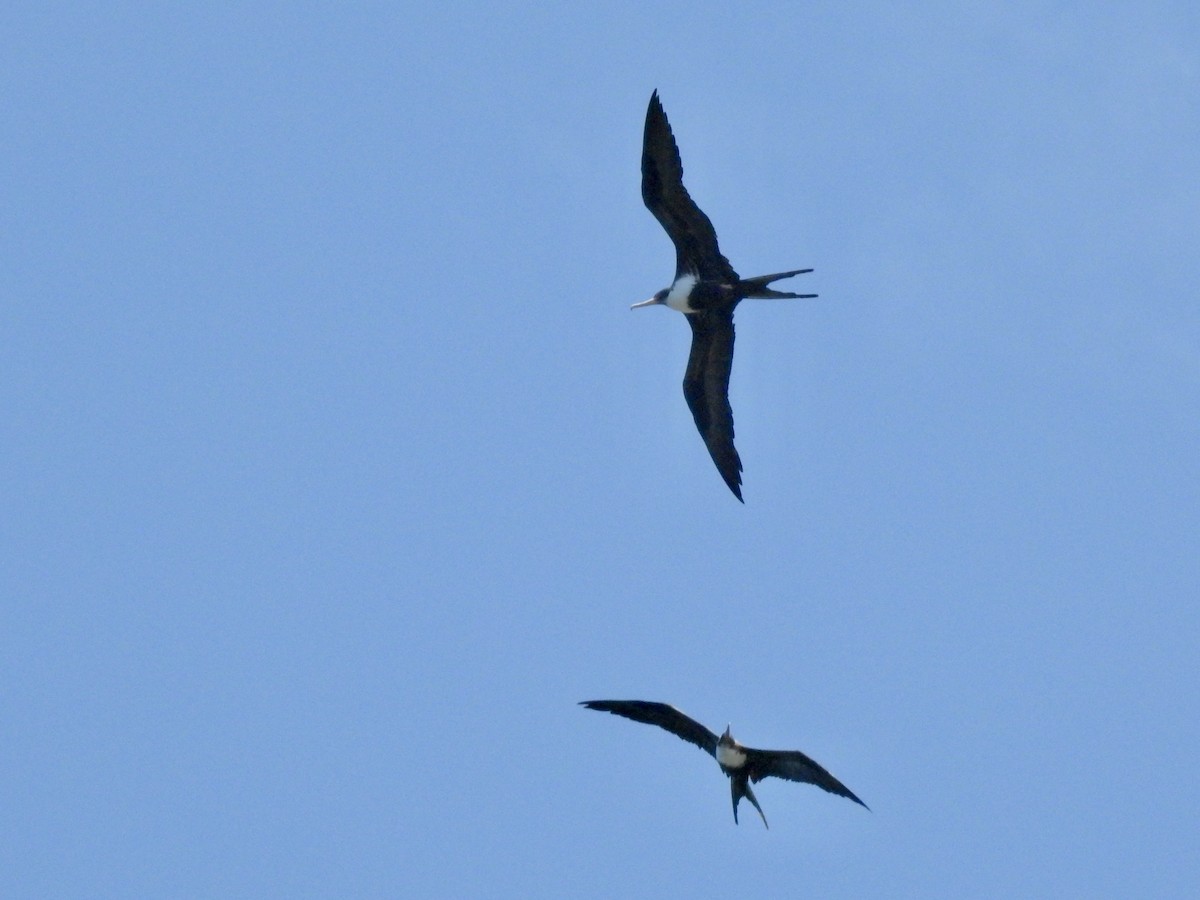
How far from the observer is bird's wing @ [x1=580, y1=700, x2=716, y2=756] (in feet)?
51.1

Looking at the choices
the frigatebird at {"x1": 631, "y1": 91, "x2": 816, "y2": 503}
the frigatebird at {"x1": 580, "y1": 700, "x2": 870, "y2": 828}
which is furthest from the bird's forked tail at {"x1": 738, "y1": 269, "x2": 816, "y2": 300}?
the frigatebird at {"x1": 580, "y1": 700, "x2": 870, "y2": 828}

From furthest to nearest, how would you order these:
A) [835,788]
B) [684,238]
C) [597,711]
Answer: [684,238], [597,711], [835,788]

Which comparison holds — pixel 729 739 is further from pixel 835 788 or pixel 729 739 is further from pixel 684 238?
pixel 684 238

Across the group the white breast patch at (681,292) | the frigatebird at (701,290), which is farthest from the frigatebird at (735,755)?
the white breast patch at (681,292)

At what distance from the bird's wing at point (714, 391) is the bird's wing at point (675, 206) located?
2.03 ft

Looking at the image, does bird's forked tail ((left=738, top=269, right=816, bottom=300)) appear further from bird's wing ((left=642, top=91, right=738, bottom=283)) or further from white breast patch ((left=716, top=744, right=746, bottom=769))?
white breast patch ((left=716, top=744, right=746, bottom=769))

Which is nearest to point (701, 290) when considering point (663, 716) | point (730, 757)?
point (663, 716)

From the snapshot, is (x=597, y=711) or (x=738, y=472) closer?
(x=597, y=711)

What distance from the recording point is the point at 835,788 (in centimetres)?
1439

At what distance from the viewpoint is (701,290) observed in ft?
55.1

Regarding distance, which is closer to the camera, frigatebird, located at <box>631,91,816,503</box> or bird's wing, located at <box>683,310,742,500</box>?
frigatebird, located at <box>631,91,816,503</box>

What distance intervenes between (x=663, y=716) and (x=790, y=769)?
135 cm

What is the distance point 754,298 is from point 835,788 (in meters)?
4.53

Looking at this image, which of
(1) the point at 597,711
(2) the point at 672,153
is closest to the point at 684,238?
(2) the point at 672,153
